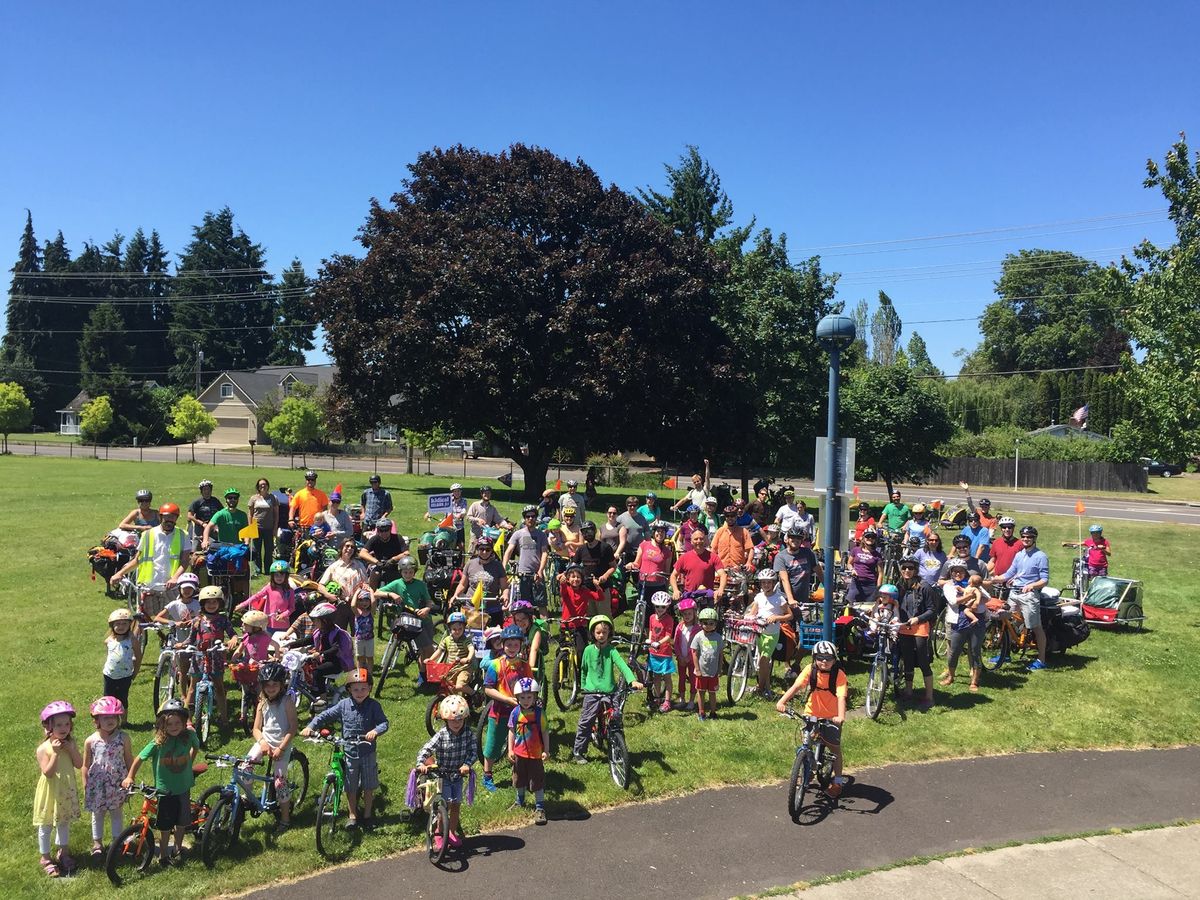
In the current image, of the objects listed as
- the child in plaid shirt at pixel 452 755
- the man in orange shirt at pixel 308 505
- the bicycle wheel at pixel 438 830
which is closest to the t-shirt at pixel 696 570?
the child in plaid shirt at pixel 452 755

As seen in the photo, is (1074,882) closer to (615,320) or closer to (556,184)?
(615,320)

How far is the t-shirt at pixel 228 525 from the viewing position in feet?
42.4

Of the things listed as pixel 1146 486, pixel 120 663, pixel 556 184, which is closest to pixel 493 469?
pixel 556 184

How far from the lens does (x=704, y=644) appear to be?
32.6 ft

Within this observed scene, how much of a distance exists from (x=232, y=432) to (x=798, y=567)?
7983 cm

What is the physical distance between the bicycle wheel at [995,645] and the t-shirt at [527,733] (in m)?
7.82

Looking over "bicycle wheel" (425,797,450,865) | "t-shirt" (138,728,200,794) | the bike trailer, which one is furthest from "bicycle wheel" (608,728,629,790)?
the bike trailer

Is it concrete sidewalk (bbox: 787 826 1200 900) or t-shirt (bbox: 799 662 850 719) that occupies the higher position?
t-shirt (bbox: 799 662 850 719)

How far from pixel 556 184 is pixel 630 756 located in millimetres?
25686

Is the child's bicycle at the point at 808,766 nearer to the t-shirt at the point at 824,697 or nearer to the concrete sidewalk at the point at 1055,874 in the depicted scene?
the t-shirt at the point at 824,697

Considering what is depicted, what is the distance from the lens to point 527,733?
25.5 feet

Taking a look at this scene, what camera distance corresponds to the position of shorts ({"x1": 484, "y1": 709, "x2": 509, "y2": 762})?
823 cm

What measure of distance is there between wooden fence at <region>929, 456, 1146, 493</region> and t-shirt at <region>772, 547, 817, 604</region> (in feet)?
132

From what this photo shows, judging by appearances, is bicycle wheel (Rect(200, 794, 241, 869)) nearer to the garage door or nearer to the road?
the road
